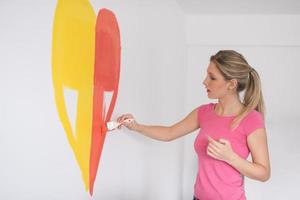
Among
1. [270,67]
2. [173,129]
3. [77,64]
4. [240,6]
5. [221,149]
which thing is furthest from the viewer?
[270,67]

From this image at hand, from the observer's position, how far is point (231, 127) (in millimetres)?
1473

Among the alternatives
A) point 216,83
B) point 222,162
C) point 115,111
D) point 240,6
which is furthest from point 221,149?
point 240,6

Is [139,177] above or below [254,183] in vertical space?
above

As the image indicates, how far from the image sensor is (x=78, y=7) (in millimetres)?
1087

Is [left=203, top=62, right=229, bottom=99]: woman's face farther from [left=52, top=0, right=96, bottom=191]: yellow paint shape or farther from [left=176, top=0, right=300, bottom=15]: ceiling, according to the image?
[left=176, top=0, right=300, bottom=15]: ceiling

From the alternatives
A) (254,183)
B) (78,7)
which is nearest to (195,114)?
(78,7)

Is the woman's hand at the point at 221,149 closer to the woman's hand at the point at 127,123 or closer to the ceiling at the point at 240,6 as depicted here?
the woman's hand at the point at 127,123

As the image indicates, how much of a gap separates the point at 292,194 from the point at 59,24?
2.19m

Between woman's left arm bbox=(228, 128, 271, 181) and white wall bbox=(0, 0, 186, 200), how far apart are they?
0.48 meters

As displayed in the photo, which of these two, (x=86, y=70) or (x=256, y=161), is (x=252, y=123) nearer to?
(x=256, y=161)

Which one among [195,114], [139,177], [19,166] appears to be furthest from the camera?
[139,177]

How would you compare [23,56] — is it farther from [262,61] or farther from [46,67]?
[262,61]

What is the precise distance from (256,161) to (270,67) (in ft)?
4.58

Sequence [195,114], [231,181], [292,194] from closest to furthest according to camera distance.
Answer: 1. [231,181]
2. [195,114]
3. [292,194]
